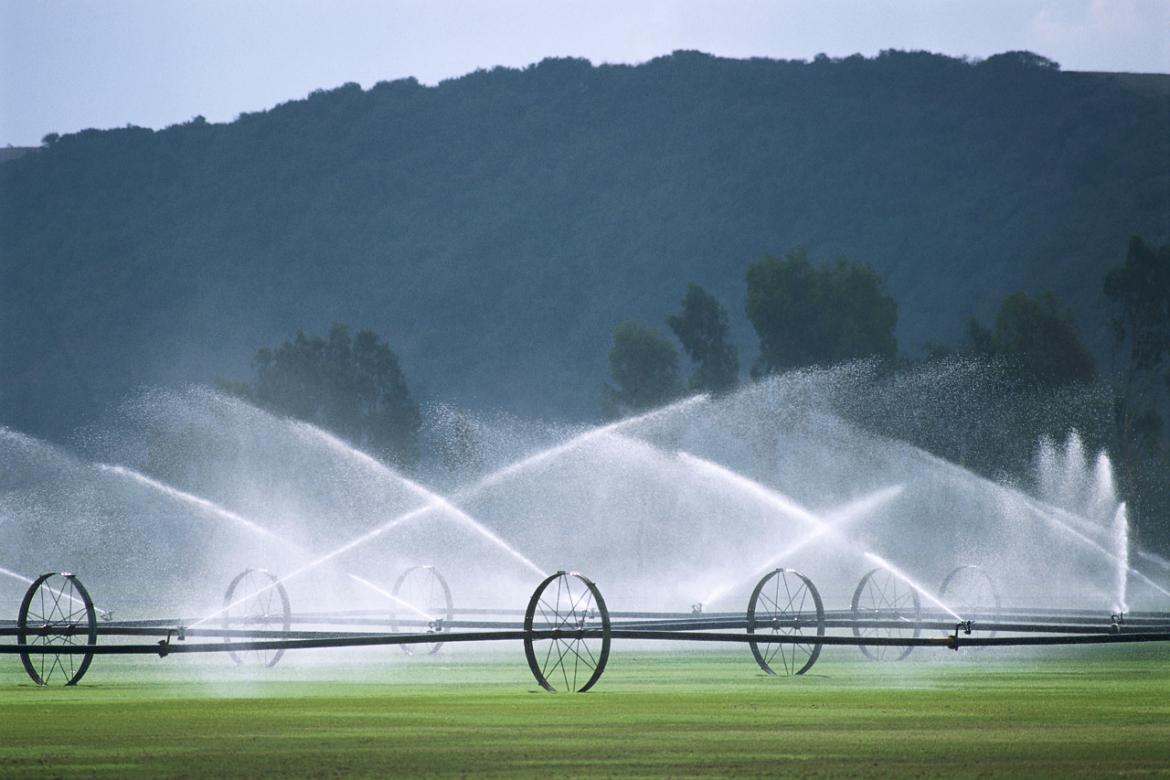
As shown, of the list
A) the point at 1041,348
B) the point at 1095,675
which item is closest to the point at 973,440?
the point at 1041,348

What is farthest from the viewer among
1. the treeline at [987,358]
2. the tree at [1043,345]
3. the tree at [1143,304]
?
the tree at [1143,304]

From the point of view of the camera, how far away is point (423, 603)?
71062 millimetres

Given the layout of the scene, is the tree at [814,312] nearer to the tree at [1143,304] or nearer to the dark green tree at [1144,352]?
the tree at [1143,304]

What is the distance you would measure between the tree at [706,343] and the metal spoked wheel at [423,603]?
20956mm

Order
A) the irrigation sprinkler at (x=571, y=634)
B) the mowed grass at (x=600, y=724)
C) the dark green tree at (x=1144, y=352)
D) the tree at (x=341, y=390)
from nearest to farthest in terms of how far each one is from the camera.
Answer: the mowed grass at (x=600, y=724) < the irrigation sprinkler at (x=571, y=634) < the dark green tree at (x=1144, y=352) < the tree at (x=341, y=390)

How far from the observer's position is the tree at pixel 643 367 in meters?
109

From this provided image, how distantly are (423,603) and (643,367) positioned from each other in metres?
41.0

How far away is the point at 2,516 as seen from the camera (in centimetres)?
11681

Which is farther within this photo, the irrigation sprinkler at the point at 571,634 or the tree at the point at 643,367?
the tree at the point at 643,367

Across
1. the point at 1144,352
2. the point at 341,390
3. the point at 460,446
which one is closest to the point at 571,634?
the point at 1144,352

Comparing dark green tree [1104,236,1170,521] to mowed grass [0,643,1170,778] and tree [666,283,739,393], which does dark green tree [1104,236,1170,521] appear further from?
mowed grass [0,643,1170,778]

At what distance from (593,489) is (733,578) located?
19562 mm

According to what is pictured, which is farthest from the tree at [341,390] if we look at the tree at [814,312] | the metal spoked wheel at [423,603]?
the tree at [814,312]

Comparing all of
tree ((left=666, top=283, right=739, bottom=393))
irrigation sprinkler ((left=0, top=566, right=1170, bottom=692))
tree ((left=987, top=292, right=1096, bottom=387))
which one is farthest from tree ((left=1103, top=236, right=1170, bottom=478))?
irrigation sprinkler ((left=0, top=566, right=1170, bottom=692))
